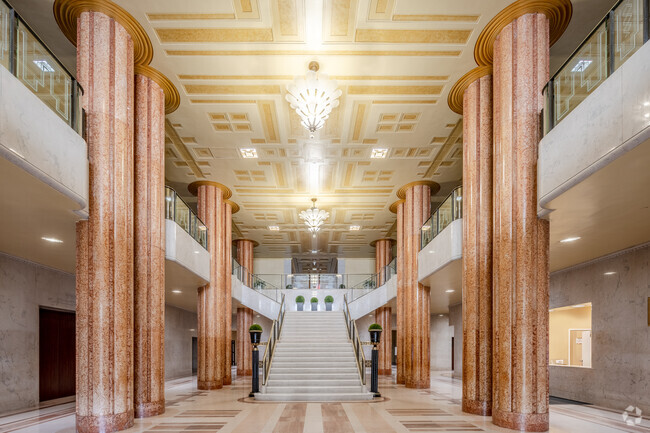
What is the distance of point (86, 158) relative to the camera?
7242mm

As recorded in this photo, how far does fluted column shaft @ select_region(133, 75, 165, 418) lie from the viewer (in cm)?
888

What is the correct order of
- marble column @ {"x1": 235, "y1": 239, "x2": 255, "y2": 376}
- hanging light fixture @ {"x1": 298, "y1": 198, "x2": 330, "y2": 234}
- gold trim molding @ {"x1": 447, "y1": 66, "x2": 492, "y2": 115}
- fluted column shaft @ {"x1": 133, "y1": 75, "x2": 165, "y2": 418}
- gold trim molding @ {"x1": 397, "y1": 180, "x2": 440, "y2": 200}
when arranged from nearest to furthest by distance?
fluted column shaft @ {"x1": 133, "y1": 75, "x2": 165, "y2": 418}
gold trim molding @ {"x1": 447, "y1": 66, "x2": 492, "y2": 115}
gold trim molding @ {"x1": 397, "y1": 180, "x2": 440, "y2": 200}
hanging light fixture @ {"x1": 298, "y1": 198, "x2": 330, "y2": 234}
marble column @ {"x1": 235, "y1": 239, "x2": 255, "y2": 376}

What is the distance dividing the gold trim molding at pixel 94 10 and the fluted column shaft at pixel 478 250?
6.13m

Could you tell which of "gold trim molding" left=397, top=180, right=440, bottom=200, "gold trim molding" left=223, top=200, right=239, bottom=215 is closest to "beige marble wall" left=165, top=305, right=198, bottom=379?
"gold trim molding" left=223, top=200, right=239, bottom=215

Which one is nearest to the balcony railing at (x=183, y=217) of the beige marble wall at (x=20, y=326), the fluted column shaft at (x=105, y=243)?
the fluted column shaft at (x=105, y=243)

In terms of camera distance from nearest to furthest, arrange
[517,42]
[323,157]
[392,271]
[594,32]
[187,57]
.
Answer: [594,32] → [517,42] → [187,57] → [323,157] → [392,271]

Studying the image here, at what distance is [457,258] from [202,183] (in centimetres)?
901

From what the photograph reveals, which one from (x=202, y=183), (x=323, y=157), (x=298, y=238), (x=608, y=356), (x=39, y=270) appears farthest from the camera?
(x=298, y=238)

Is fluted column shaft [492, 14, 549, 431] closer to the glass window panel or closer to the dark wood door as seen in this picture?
the glass window panel

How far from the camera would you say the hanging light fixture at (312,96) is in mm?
8688

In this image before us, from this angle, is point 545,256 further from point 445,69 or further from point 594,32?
point 445,69

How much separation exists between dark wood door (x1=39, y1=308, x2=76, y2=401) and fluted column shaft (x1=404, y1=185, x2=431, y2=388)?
9646 mm

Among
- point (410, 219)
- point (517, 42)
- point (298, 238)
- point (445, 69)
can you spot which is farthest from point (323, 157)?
point (298, 238)

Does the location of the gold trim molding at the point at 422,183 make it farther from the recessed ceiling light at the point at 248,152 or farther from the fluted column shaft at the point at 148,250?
the fluted column shaft at the point at 148,250
